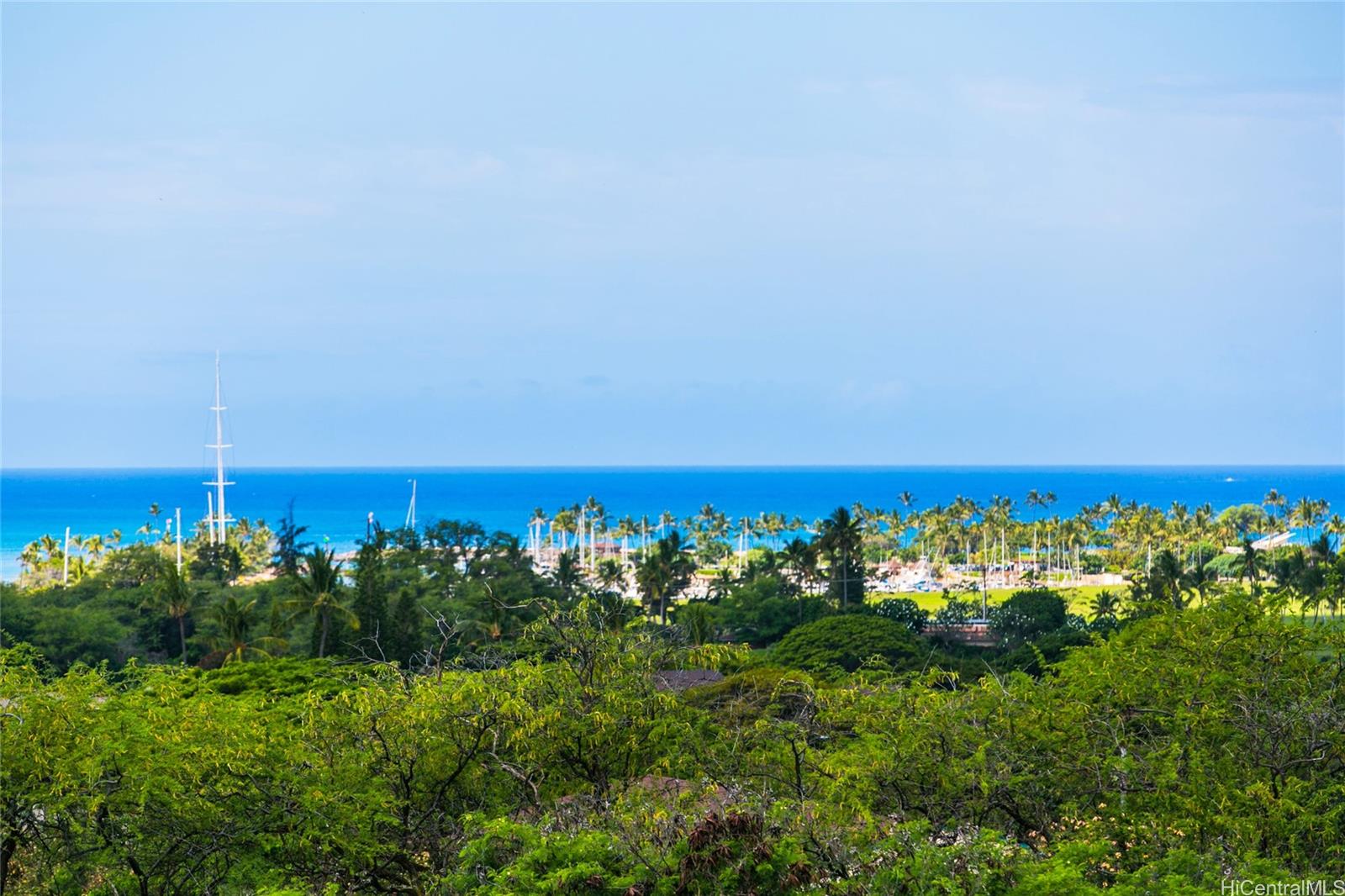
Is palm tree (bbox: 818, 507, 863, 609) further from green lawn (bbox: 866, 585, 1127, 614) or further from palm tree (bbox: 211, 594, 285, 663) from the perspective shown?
palm tree (bbox: 211, 594, 285, 663)

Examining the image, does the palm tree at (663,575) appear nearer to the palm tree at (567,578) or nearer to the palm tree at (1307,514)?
the palm tree at (567,578)

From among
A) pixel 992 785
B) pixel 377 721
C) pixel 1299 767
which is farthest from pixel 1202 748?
pixel 377 721

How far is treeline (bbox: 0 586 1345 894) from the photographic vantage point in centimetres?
1049

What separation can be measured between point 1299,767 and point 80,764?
1306 cm

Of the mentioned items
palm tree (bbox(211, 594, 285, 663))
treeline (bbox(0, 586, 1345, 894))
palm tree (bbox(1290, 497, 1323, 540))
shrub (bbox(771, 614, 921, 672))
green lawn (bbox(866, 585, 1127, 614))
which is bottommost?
green lawn (bbox(866, 585, 1127, 614))

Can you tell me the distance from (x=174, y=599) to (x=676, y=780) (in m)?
52.0

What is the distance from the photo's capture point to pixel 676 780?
15.9 metres

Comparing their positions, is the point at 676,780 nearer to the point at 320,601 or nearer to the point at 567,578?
the point at 320,601

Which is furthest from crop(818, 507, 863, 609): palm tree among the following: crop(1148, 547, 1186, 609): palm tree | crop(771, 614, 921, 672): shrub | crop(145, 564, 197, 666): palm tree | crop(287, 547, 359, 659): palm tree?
crop(145, 564, 197, 666): palm tree

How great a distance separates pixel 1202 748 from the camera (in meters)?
14.5

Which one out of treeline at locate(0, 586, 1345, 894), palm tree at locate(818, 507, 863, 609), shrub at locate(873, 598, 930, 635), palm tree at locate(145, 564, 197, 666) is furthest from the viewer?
palm tree at locate(818, 507, 863, 609)

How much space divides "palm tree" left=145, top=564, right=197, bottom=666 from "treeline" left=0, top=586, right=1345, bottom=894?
44.8 metres

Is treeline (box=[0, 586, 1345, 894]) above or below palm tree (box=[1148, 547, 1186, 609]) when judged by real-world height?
above

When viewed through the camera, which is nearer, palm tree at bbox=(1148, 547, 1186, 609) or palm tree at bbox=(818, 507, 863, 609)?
palm tree at bbox=(1148, 547, 1186, 609)
